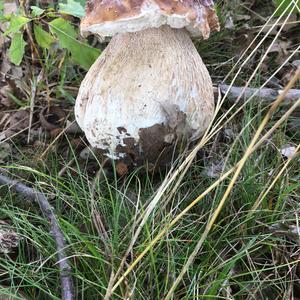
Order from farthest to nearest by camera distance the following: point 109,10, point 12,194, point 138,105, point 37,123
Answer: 1. point 37,123
2. point 12,194
3. point 138,105
4. point 109,10

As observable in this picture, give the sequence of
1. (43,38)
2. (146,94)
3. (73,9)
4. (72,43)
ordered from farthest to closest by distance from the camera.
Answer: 1. (43,38)
2. (72,43)
3. (73,9)
4. (146,94)

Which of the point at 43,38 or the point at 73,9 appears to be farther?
the point at 43,38

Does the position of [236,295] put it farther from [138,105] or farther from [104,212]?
[138,105]

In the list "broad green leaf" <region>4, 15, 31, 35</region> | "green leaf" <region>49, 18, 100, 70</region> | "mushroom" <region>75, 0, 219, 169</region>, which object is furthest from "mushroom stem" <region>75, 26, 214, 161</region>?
"broad green leaf" <region>4, 15, 31, 35</region>

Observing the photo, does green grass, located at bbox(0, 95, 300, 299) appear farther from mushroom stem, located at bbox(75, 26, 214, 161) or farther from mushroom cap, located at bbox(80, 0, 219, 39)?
mushroom cap, located at bbox(80, 0, 219, 39)

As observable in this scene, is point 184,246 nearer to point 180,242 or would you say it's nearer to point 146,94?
point 180,242

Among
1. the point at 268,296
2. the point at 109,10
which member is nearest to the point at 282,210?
the point at 268,296

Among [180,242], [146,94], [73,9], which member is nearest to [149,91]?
[146,94]
